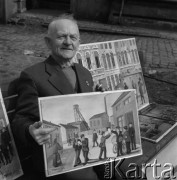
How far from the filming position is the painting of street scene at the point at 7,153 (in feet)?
6.17

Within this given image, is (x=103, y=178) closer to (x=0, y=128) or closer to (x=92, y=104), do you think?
(x=92, y=104)

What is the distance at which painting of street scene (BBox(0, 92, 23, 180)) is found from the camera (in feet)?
6.17

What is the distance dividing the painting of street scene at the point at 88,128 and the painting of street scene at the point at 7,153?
28 centimetres

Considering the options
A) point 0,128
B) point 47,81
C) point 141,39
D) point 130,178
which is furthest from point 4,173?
point 141,39

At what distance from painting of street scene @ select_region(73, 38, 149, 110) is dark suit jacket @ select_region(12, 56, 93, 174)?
2.27 ft

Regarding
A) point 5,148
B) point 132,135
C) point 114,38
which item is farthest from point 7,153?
point 114,38

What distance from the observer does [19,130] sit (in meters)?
1.84

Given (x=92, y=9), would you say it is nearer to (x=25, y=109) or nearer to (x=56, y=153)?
(x=25, y=109)

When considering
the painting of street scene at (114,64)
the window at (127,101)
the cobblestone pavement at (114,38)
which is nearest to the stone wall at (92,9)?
the cobblestone pavement at (114,38)

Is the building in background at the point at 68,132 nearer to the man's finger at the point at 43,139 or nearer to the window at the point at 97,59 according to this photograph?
the man's finger at the point at 43,139

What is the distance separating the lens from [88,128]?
75.0 inches

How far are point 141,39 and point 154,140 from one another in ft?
19.5

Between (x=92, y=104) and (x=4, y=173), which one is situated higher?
(x=92, y=104)

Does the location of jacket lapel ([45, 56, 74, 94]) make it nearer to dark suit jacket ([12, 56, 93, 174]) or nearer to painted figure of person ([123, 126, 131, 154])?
dark suit jacket ([12, 56, 93, 174])
